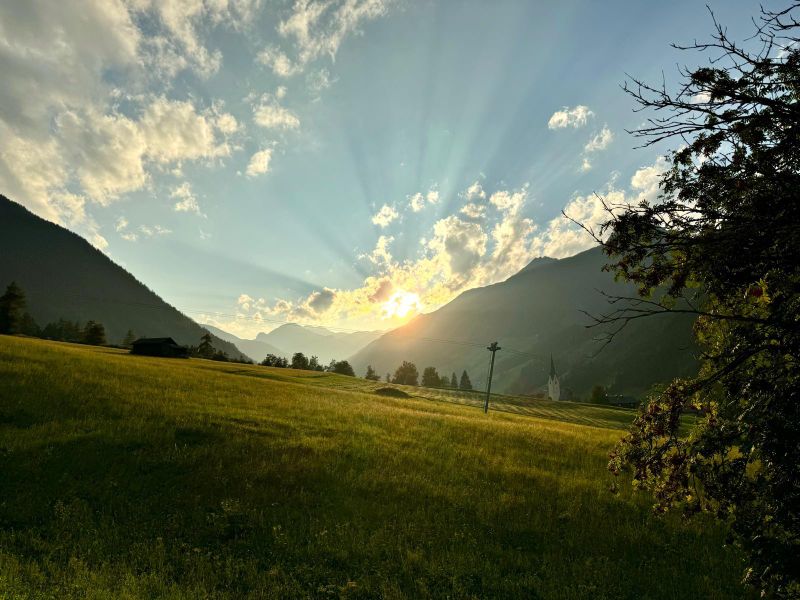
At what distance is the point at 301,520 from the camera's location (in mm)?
9797

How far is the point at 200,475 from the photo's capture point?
11.5 metres

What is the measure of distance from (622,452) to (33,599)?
9.73 meters

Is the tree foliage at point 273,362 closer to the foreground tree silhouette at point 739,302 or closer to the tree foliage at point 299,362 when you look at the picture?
the tree foliage at point 299,362

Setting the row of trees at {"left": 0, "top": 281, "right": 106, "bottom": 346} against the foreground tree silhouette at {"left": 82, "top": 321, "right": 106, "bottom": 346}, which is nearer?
the row of trees at {"left": 0, "top": 281, "right": 106, "bottom": 346}

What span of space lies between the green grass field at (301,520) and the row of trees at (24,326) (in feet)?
298

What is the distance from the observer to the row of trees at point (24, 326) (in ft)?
267

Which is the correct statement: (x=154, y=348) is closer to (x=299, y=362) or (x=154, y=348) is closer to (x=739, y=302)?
(x=299, y=362)

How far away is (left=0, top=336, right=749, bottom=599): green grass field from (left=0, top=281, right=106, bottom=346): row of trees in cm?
9079

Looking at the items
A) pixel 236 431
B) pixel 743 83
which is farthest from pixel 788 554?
pixel 236 431

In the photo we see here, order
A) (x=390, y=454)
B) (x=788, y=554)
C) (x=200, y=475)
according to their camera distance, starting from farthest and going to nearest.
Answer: (x=390, y=454) < (x=200, y=475) < (x=788, y=554)

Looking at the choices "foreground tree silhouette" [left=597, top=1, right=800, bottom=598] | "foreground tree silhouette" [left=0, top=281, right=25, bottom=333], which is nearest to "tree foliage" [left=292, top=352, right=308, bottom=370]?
"foreground tree silhouette" [left=0, top=281, right=25, bottom=333]

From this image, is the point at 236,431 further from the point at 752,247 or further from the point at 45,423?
the point at 752,247

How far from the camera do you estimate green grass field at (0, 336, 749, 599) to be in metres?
7.81

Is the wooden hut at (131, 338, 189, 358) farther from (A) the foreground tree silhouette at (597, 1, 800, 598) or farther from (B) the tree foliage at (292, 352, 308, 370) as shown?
(A) the foreground tree silhouette at (597, 1, 800, 598)
